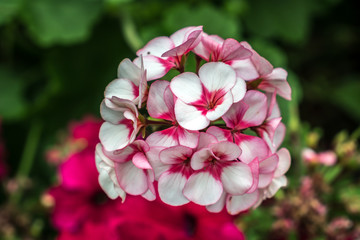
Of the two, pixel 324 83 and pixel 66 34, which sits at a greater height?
pixel 66 34

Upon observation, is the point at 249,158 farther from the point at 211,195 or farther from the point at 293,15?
the point at 293,15

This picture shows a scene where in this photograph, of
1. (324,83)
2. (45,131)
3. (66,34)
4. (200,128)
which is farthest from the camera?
(324,83)

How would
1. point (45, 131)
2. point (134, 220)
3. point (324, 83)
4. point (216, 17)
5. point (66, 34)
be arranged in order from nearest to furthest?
point (134, 220) → point (216, 17) → point (66, 34) → point (45, 131) → point (324, 83)

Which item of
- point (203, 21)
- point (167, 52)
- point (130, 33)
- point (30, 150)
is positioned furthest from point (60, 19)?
point (167, 52)

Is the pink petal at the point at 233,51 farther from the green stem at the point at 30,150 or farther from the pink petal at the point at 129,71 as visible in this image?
the green stem at the point at 30,150

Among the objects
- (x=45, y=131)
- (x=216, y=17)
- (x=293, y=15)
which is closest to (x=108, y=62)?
(x=45, y=131)

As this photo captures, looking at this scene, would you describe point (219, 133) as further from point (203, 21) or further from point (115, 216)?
point (203, 21)

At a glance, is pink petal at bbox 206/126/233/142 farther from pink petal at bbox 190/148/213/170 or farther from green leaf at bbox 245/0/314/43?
green leaf at bbox 245/0/314/43

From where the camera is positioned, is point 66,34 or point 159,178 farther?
point 66,34
